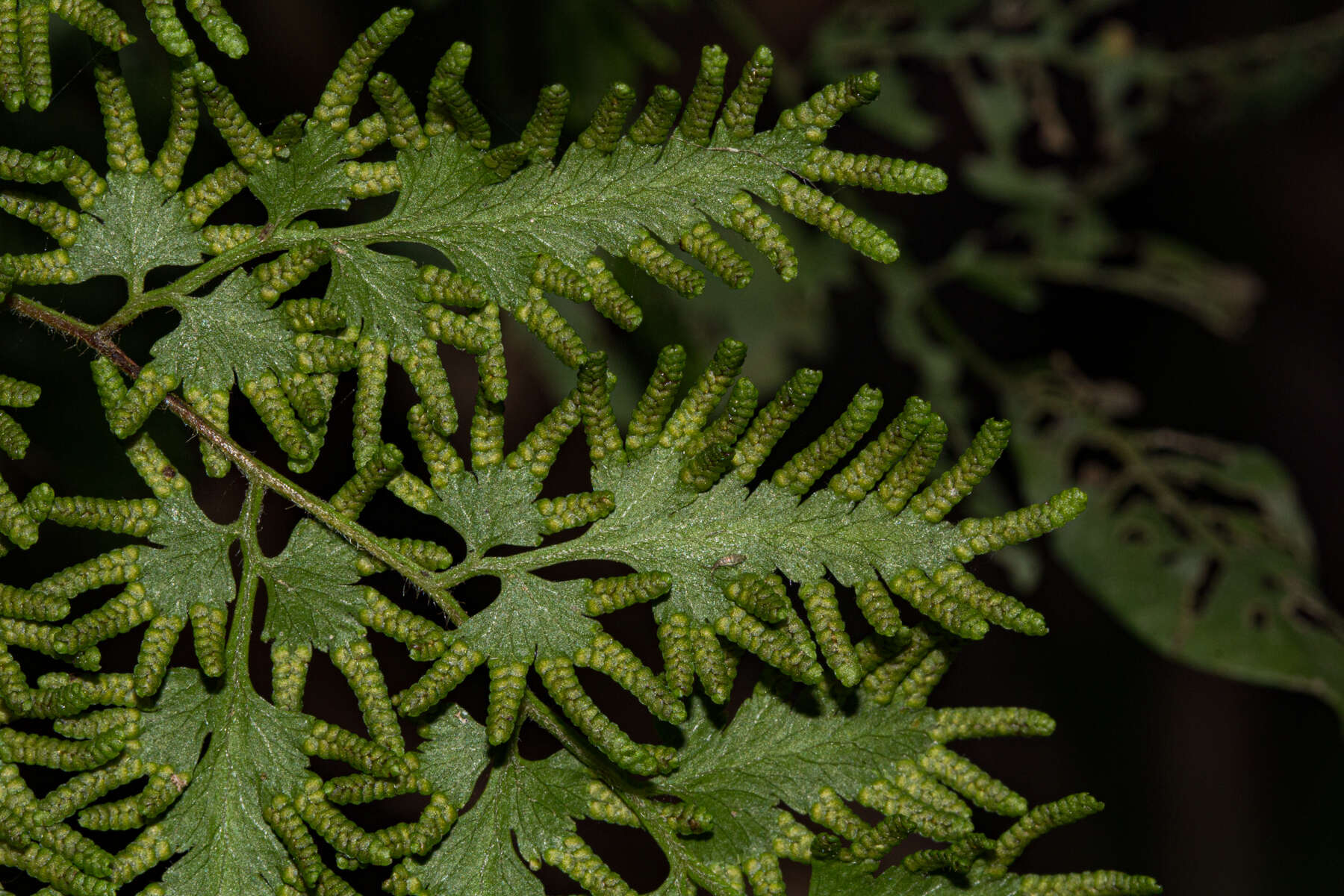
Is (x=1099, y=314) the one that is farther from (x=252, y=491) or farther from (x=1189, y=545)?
(x=252, y=491)

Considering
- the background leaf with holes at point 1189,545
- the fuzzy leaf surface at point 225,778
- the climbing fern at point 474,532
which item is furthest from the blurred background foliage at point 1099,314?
the fuzzy leaf surface at point 225,778

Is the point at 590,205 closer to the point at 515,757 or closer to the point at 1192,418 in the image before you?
the point at 515,757

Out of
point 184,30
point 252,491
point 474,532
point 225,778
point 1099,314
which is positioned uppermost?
point 1099,314

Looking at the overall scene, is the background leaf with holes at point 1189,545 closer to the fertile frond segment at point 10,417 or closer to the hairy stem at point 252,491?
the hairy stem at point 252,491

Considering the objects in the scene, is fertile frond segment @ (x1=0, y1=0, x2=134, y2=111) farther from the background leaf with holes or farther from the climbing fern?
the background leaf with holes

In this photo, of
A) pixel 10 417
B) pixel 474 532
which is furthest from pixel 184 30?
pixel 474 532
